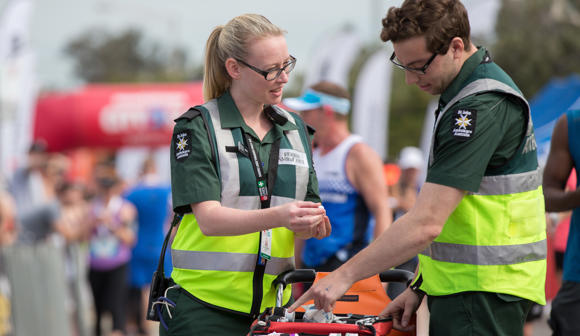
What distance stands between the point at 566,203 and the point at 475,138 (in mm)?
1462

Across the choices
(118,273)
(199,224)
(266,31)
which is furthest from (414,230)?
(118,273)

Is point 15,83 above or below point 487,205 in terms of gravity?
below

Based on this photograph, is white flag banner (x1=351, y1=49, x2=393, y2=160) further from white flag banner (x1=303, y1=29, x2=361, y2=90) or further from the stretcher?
the stretcher

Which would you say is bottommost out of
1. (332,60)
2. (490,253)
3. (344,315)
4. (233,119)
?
(332,60)

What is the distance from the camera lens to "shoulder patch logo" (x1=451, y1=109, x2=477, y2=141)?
259 cm

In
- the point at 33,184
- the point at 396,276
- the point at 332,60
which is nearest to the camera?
the point at 396,276

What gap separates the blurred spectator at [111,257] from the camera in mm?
9078

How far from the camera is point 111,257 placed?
9078 millimetres

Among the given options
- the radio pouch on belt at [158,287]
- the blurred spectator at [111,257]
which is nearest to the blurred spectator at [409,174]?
the blurred spectator at [111,257]

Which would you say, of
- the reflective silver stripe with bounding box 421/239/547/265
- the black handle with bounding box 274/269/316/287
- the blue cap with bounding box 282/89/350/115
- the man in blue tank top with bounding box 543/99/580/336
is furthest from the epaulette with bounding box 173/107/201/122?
the blue cap with bounding box 282/89/350/115

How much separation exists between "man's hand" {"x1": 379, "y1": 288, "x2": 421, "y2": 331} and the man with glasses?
12 centimetres

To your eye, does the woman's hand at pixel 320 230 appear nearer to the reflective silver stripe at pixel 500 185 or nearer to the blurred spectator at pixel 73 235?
the reflective silver stripe at pixel 500 185

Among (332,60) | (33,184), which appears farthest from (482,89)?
(332,60)

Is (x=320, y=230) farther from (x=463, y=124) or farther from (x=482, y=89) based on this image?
(x=482, y=89)
